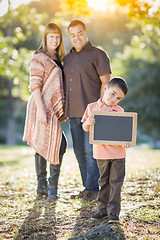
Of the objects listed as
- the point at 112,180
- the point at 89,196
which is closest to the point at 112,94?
the point at 112,180

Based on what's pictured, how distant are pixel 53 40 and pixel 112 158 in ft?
6.29

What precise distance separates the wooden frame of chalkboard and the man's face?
142 cm

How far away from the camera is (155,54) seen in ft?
77.9

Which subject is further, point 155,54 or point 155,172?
point 155,54

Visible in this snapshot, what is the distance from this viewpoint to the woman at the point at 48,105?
4160 millimetres

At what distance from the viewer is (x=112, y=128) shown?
3168 millimetres

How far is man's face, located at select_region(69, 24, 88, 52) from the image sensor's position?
4129 millimetres

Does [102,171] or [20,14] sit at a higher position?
[20,14]

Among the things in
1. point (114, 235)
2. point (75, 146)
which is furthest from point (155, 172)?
point (114, 235)

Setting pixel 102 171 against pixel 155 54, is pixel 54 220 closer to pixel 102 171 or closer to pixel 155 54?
pixel 102 171

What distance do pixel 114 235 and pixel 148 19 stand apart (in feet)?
16.5

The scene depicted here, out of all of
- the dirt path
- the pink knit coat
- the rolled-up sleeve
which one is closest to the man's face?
the pink knit coat

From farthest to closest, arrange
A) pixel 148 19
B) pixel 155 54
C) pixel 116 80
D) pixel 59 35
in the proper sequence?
pixel 155 54, pixel 148 19, pixel 59 35, pixel 116 80

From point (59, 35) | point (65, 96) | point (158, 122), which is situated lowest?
point (158, 122)
